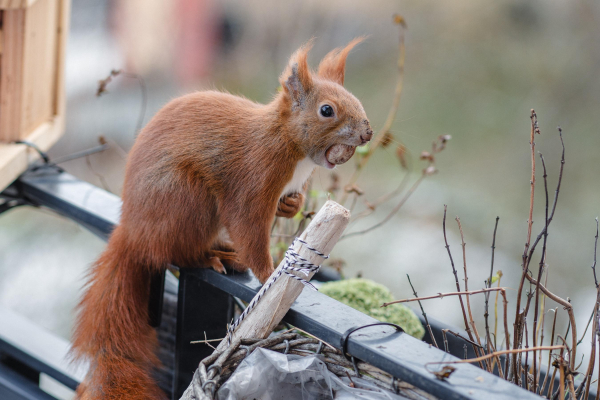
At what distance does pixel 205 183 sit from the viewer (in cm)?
93

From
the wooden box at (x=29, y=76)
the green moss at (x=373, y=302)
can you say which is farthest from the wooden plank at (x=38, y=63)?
the green moss at (x=373, y=302)

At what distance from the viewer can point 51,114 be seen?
1.58 meters

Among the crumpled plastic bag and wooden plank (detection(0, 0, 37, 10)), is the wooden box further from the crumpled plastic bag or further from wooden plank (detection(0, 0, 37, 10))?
the crumpled plastic bag

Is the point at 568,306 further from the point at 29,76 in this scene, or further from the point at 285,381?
the point at 29,76

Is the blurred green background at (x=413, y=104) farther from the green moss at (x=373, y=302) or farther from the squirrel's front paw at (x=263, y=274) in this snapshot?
the squirrel's front paw at (x=263, y=274)

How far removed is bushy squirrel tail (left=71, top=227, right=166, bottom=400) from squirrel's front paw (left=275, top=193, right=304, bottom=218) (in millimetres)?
263

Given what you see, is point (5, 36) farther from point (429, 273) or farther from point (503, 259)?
point (503, 259)

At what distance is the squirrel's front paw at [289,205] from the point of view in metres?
1.02

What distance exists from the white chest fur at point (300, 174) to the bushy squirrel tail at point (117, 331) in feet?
0.97

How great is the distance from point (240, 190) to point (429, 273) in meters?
2.01

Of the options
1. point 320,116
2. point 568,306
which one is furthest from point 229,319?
point 568,306

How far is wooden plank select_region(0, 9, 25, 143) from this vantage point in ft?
4.13

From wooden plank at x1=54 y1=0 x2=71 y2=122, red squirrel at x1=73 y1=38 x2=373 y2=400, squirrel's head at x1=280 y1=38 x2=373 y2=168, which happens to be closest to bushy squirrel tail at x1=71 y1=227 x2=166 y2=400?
red squirrel at x1=73 y1=38 x2=373 y2=400

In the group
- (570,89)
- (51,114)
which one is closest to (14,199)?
(51,114)
